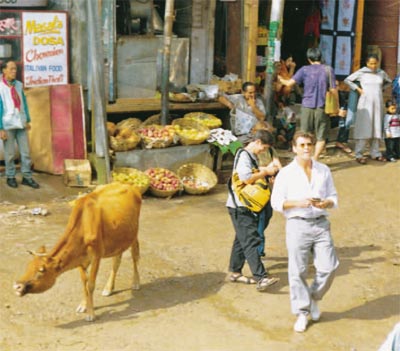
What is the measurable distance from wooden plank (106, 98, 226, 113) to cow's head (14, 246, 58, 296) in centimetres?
608

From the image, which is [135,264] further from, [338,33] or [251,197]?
[338,33]

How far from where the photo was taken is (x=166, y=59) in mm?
13336

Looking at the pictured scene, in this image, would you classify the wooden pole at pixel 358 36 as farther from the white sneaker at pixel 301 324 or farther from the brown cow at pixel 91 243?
the white sneaker at pixel 301 324

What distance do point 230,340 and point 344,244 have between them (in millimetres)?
3360

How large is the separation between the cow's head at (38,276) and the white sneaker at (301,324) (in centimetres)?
225

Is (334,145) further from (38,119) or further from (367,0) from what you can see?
(38,119)

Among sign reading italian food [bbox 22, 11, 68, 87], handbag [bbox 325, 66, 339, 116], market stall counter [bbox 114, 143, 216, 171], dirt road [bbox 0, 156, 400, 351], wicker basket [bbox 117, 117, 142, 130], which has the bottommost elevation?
dirt road [bbox 0, 156, 400, 351]

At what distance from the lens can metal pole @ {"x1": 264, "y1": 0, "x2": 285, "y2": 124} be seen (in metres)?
13.8

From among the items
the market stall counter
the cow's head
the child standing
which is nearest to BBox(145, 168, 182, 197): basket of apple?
the market stall counter

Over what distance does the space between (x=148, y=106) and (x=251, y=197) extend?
566 cm

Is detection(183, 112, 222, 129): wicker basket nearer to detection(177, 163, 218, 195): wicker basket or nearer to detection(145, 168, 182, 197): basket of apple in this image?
detection(177, 163, 218, 195): wicker basket

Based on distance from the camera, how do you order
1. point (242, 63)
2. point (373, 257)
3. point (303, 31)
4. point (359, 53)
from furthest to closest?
1. point (303, 31)
2. point (359, 53)
3. point (242, 63)
4. point (373, 257)

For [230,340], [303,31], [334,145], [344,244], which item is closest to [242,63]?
[334,145]

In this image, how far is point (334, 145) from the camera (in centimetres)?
1541
